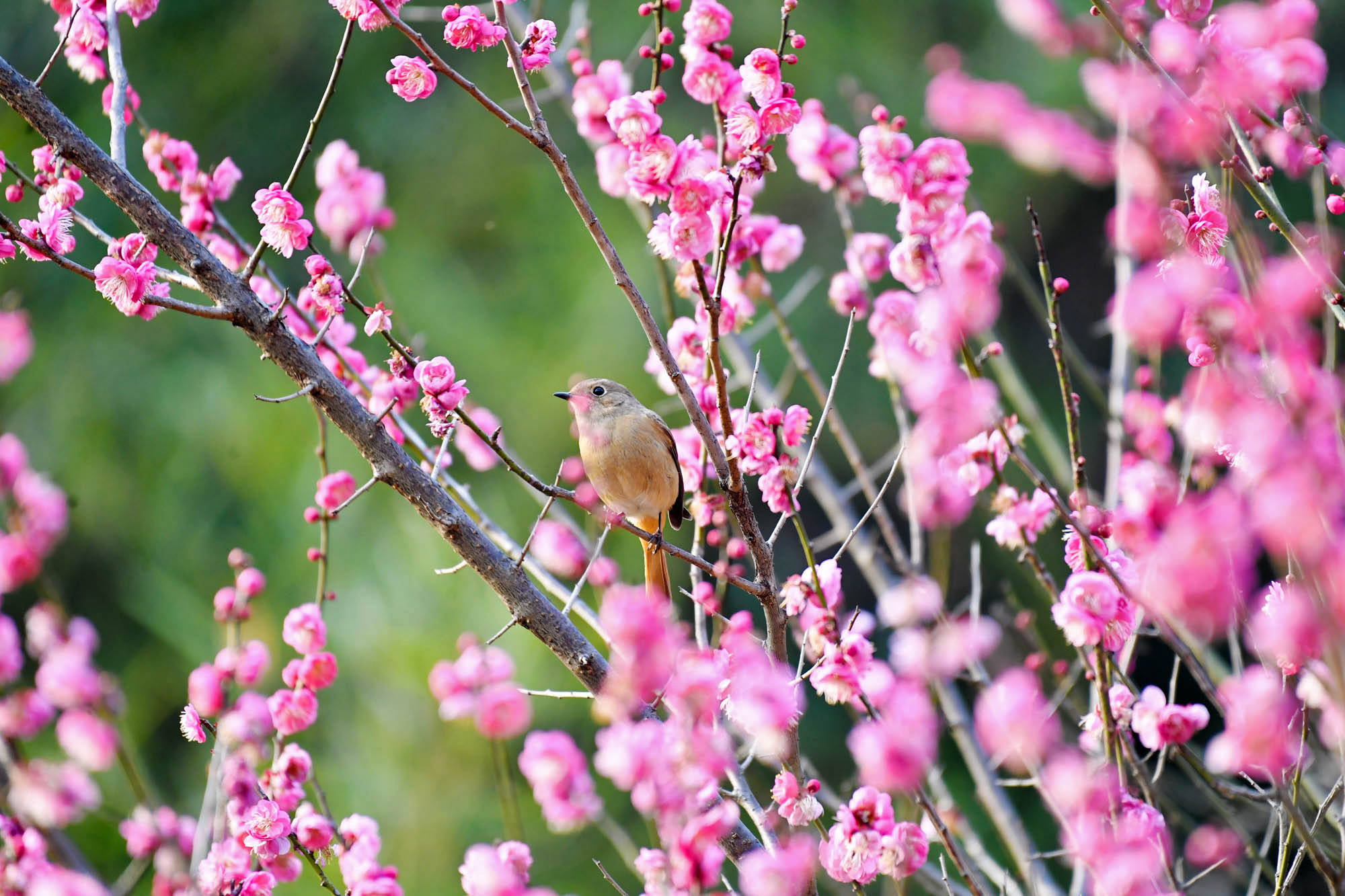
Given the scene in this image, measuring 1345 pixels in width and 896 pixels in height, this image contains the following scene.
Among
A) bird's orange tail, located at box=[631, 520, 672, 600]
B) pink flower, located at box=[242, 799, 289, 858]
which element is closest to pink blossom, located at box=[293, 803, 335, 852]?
pink flower, located at box=[242, 799, 289, 858]

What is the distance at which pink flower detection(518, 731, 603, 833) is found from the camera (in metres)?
1.27

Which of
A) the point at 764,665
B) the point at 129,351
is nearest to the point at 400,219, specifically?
the point at 129,351

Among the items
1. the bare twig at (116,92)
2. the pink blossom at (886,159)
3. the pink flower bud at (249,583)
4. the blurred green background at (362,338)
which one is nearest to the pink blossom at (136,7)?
the bare twig at (116,92)

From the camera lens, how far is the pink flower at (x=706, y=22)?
182 centimetres

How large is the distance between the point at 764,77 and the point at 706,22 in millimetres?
198

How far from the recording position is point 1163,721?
166cm

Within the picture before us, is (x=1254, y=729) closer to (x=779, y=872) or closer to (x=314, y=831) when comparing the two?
(x=779, y=872)

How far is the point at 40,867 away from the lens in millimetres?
1759

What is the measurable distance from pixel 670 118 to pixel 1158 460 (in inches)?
157

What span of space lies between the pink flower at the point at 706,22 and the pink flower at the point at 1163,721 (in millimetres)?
1206

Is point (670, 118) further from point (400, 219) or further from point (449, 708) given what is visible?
point (449, 708)

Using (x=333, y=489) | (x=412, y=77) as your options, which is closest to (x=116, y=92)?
(x=412, y=77)

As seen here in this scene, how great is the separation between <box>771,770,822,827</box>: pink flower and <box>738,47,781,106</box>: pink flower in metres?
0.99

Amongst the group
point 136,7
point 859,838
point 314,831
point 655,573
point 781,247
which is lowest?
point 859,838
